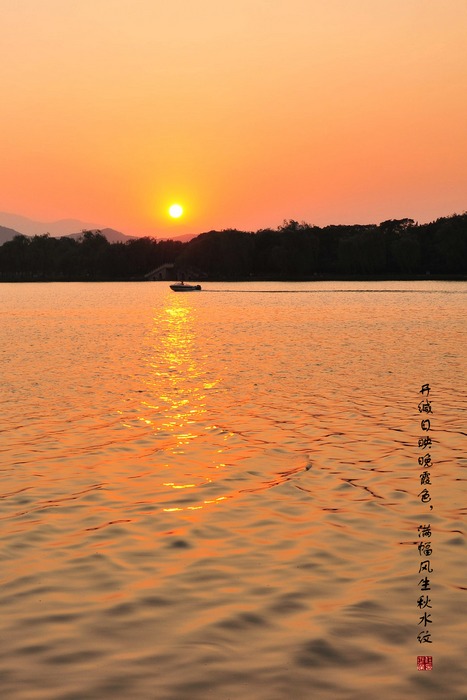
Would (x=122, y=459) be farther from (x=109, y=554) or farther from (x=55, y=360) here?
(x=55, y=360)

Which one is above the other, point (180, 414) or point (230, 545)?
point (230, 545)

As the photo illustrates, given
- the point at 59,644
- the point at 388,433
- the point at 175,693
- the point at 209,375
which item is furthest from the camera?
the point at 209,375

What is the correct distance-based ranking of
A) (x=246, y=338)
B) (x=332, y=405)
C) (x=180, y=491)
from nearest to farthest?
(x=180, y=491) → (x=332, y=405) → (x=246, y=338)

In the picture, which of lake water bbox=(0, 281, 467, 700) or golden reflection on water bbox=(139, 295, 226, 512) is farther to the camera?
golden reflection on water bbox=(139, 295, 226, 512)

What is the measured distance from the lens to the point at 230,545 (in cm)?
1316

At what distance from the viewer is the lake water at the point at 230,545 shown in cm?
881

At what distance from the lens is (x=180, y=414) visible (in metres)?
26.5

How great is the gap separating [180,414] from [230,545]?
1350 cm

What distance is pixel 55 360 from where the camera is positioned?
44.6m

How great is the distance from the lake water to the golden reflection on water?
0.43 feet

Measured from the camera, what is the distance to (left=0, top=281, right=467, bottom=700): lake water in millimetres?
8812

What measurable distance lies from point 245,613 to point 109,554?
3152 mm

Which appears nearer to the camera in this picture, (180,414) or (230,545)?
(230,545)

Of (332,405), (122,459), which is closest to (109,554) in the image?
(122,459)
